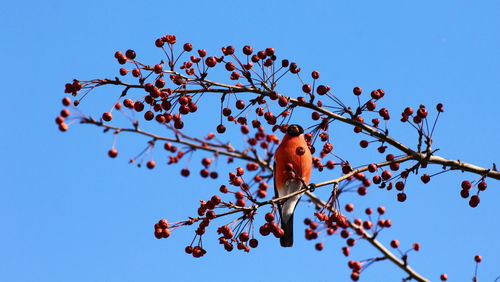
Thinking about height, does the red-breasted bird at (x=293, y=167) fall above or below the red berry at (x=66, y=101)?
above

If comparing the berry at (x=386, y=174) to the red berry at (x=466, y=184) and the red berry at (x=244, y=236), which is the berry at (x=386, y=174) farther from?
the red berry at (x=244, y=236)

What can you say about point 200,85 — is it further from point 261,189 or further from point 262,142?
point 262,142

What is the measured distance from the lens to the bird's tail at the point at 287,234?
4705 mm

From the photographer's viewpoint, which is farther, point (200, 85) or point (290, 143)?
point (290, 143)

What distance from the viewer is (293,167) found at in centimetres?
461

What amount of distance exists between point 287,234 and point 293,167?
633 mm

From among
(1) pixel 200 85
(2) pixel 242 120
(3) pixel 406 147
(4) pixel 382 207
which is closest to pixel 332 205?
(3) pixel 406 147

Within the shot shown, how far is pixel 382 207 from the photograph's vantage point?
18.0 feet

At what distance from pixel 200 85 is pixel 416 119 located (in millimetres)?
1438

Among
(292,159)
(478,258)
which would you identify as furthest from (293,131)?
(478,258)

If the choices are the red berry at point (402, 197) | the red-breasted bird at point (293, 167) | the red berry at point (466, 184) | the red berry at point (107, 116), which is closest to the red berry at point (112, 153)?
the red berry at point (107, 116)

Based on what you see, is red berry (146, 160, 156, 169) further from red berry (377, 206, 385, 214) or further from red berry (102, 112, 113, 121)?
red berry (377, 206, 385, 214)

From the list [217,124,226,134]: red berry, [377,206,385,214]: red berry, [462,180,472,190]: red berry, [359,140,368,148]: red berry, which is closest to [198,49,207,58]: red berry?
[217,124,226,134]: red berry

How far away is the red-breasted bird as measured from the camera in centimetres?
466
